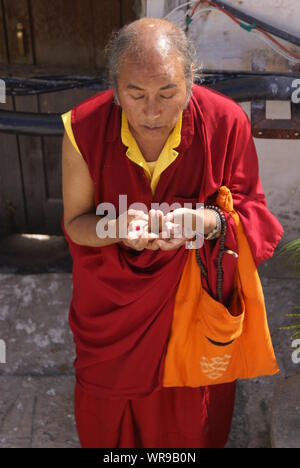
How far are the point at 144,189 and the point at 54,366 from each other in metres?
1.39

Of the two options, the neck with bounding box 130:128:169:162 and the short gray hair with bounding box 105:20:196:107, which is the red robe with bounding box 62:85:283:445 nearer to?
the neck with bounding box 130:128:169:162

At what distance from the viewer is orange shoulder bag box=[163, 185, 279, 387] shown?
6.39ft

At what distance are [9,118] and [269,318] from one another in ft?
5.33

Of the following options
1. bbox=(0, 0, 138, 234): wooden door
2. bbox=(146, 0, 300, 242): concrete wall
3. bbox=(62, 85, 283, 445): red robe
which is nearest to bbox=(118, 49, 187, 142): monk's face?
bbox=(62, 85, 283, 445): red robe

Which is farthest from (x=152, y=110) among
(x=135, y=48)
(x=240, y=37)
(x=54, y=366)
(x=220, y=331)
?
(x=54, y=366)

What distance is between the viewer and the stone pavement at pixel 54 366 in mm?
2506

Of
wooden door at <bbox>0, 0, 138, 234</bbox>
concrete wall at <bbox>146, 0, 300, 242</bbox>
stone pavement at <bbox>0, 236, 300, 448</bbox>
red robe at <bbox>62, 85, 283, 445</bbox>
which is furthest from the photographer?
wooden door at <bbox>0, 0, 138, 234</bbox>

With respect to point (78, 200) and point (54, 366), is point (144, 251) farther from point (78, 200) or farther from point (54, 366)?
point (54, 366)

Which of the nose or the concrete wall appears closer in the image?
the nose

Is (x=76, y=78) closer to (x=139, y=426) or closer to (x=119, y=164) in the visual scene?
(x=119, y=164)
